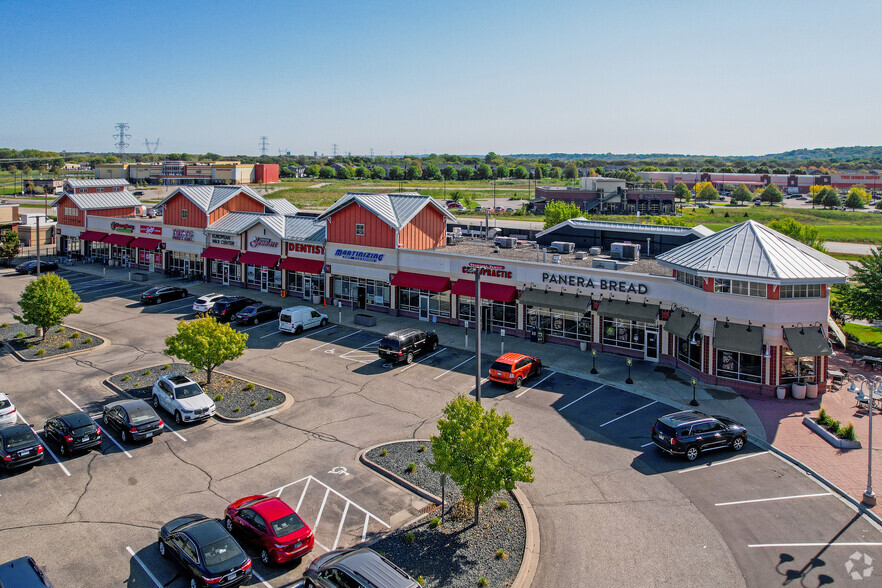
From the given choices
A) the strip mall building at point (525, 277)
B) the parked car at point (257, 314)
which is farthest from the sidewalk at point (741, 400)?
the parked car at point (257, 314)

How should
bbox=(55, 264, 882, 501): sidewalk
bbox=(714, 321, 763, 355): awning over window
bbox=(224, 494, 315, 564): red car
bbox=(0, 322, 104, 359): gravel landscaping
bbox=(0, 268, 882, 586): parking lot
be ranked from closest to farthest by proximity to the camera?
bbox=(224, 494, 315, 564): red car, bbox=(0, 268, 882, 586): parking lot, bbox=(55, 264, 882, 501): sidewalk, bbox=(714, 321, 763, 355): awning over window, bbox=(0, 322, 104, 359): gravel landscaping

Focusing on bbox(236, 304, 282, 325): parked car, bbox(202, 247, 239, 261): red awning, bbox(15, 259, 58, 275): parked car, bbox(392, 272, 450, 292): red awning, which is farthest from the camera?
bbox(15, 259, 58, 275): parked car

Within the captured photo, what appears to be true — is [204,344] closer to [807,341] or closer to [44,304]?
[44,304]

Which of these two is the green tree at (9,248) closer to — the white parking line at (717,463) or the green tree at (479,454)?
the green tree at (479,454)

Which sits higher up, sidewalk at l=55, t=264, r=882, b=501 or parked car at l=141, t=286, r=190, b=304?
parked car at l=141, t=286, r=190, b=304

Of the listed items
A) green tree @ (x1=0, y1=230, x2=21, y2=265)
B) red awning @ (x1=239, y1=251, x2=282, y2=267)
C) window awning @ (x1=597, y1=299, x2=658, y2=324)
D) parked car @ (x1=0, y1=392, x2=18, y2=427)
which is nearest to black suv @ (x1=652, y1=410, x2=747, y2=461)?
window awning @ (x1=597, y1=299, x2=658, y2=324)

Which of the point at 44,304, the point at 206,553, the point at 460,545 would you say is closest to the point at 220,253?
the point at 44,304

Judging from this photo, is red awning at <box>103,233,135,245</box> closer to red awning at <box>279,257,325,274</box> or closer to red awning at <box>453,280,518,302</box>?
red awning at <box>279,257,325,274</box>
